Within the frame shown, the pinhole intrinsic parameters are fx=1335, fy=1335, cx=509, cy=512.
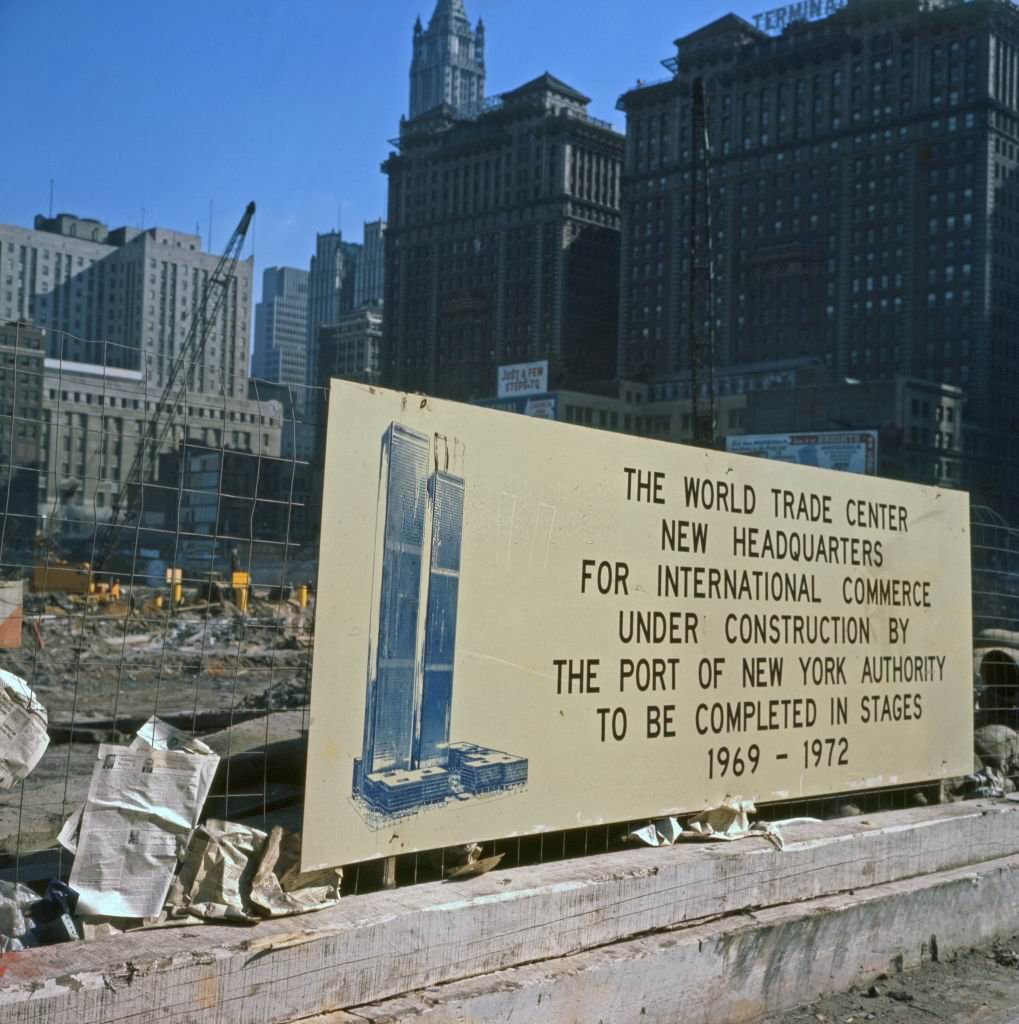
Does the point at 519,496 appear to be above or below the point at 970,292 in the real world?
below

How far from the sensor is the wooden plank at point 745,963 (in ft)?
13.6

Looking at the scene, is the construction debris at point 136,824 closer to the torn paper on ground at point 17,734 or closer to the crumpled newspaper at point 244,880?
the crumpled newspaper at point 244,880

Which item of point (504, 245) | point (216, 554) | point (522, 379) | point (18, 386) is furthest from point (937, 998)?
point (504, 245)

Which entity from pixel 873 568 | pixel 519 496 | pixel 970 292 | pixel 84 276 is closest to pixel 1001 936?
pixel 873 568

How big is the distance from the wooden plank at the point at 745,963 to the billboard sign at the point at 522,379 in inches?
5351

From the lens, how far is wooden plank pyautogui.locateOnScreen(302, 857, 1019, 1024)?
415cm

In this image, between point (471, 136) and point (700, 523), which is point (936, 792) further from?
point (471, 136)

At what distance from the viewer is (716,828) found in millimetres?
5508

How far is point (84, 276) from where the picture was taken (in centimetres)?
18362

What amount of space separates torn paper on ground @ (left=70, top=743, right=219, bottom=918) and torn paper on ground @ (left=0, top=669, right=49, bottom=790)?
21cm

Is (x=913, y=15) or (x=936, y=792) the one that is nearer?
(x=936, y=792)

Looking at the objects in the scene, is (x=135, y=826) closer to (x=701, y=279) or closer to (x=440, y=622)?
(x=440, y=622)

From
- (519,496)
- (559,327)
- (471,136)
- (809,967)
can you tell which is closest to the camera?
(519,496)

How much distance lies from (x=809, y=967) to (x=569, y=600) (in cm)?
181
